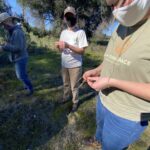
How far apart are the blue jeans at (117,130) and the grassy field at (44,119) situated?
6.59ft

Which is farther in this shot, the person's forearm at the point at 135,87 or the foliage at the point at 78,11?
the foliage at the point at 78,11

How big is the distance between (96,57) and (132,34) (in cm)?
876

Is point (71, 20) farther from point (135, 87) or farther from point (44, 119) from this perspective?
point (135, 87)

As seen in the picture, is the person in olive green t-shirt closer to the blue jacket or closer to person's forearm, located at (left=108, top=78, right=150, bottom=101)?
person's forearm, located at (left=108, top=78, right=150, bottom=101)

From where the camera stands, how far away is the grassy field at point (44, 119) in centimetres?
437

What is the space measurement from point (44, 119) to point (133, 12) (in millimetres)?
3366

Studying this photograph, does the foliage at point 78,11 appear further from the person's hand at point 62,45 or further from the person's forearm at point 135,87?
the person's forearm at point 135,87

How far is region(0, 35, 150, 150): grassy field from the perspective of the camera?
437 cm

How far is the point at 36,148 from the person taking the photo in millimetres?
4270

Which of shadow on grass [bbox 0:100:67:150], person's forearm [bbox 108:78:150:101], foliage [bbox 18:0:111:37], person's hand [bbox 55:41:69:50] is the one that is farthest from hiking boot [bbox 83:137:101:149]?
foliage [bbox 18:0:111:37]

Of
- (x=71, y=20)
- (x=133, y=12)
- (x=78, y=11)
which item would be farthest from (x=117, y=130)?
(x=78, y=11)

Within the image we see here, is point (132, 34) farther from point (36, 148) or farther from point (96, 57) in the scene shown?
point (96, 57)

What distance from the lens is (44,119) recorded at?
16.2 ft

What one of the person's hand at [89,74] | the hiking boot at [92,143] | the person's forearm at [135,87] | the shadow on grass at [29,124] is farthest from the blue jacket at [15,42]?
the person's forearm at [135,87]
